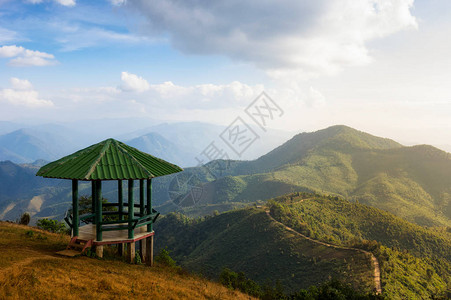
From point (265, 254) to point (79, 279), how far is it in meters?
40.2

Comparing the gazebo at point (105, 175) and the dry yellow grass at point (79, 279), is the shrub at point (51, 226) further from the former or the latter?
the gazebo at point (105, 175)

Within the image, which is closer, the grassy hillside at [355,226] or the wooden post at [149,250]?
the wooden post at [149,250]

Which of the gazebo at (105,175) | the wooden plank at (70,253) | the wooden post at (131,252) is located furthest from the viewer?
the wooden post at (131,252)

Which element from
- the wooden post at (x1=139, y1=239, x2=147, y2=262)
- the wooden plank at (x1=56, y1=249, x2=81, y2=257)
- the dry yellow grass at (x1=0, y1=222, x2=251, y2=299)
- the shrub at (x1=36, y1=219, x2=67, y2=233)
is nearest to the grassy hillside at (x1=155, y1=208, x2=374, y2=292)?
the shrub at (x1=36, y1=219, x2=67, y2=233)

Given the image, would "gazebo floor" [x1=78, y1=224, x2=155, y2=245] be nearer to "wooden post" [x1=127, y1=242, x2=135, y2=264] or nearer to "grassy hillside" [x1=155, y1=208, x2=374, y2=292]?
"wooden post" [x1=127, y1=242, x2=135, y2=264]

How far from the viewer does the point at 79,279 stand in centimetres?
1066

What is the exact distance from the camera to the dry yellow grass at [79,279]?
30.8 ft

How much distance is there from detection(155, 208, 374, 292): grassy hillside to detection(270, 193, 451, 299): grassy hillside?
2.71 m

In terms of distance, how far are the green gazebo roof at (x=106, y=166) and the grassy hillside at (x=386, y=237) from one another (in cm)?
2861

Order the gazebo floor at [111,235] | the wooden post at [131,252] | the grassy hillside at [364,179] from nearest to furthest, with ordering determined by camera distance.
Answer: the gazebo floor at [111,235], the wooden post at [131,252], the grassy hillside at [364,179]

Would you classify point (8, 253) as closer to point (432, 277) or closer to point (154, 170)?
point (154, 170)

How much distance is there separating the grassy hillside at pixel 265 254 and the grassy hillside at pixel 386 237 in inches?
107

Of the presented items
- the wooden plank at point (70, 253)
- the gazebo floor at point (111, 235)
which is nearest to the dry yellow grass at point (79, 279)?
the wooden plank at point (70, 253)

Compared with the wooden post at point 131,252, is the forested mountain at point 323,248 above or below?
below
